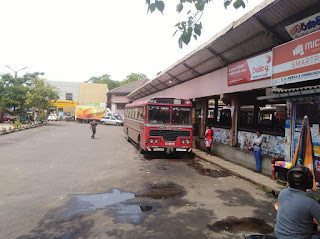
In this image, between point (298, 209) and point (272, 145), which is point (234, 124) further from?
point (298, 209)

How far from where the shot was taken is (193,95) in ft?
57.1

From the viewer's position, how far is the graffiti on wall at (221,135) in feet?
45.3

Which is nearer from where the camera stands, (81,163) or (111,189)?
(111,189)

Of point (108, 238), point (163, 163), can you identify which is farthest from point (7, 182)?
point (163, 163)

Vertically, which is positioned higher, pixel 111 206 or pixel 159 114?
pixel 159 114

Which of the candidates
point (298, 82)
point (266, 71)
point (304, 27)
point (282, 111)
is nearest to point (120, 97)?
point (266, 71)

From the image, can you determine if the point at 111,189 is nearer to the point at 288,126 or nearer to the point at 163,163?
the point at 163,163

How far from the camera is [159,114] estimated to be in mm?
12469

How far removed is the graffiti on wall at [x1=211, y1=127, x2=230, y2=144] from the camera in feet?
45.3

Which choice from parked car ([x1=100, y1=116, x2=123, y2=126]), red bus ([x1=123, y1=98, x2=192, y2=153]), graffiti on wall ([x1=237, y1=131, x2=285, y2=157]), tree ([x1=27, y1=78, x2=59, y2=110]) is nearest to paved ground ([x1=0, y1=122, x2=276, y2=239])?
red bus ([x1=123, y1=98, x2=192, y2=153])

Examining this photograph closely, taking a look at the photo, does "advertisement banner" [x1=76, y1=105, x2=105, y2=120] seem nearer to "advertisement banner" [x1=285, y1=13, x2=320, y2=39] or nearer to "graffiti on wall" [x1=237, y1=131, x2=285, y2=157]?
"graffiti on wall" [x1=237, y1=131, x2=285, y2=157]

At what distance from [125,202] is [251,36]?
8080 mm

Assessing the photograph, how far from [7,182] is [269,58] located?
34.5ft

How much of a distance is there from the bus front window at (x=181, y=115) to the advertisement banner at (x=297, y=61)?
4.82m
